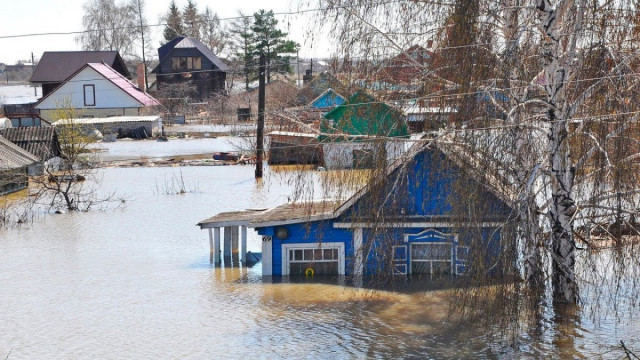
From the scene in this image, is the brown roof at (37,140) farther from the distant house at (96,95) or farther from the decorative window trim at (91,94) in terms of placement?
the decorative window trim at (91,94)

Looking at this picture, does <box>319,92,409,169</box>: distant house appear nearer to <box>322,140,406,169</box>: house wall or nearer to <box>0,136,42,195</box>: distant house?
<box>322,140,406,169</box>: house wall

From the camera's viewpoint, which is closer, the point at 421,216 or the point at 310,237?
the point at 421,216

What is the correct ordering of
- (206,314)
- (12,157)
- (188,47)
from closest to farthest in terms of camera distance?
1. (206,314)
2. (12,157)
3. (188,47)

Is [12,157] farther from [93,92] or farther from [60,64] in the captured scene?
[60,64]

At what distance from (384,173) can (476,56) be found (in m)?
2.92

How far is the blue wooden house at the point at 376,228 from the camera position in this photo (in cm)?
1638

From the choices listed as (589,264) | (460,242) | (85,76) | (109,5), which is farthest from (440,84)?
(109,5)

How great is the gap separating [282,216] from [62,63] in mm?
63920

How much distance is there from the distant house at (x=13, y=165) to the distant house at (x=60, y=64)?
37.7m

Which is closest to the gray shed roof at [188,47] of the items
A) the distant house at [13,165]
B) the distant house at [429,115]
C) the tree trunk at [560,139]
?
the distant house at [13,165]

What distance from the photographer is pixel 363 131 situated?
17.0 m

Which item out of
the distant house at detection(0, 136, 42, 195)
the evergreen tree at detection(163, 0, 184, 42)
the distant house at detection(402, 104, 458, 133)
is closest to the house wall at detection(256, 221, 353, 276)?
the distant house at detection(402, 104, 458, 133)

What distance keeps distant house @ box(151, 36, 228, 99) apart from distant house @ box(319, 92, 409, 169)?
6998 cm

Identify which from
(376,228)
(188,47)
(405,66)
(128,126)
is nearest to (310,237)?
(376,228)
